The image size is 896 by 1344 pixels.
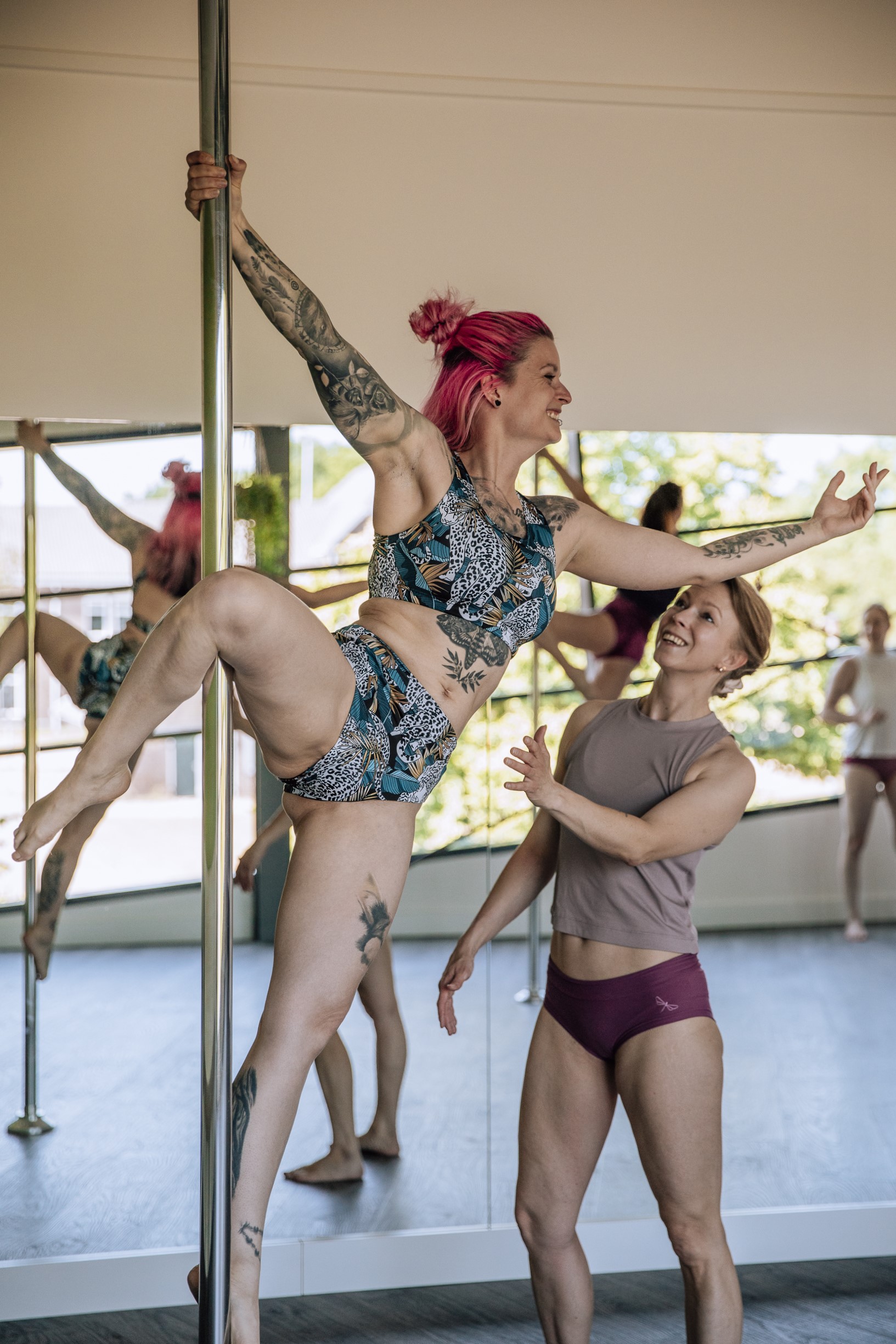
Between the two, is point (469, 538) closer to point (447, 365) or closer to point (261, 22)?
point (447, 365)

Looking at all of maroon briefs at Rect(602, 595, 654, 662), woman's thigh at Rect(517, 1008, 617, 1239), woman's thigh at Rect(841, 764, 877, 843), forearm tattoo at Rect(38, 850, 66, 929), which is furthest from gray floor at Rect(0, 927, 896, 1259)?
woman's thigh at Rect(517, 1008, 617, 1239)

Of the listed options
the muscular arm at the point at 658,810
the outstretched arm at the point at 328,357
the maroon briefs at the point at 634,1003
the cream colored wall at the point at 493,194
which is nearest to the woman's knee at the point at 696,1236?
the maroon briefs at the point at 634,1003

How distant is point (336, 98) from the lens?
330 centimetres

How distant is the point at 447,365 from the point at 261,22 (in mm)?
1647

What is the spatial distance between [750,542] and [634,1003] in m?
0.95

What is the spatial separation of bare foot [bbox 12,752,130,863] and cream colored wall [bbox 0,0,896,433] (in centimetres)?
184

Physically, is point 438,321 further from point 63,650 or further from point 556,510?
point 63,650

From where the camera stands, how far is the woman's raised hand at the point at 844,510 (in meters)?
2.33

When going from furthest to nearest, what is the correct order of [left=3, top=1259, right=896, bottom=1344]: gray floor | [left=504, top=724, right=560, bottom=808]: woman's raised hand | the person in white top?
the person in white top, [left=3, top=1259, right=896, bottom=1344]: gray floor, [left=504, top=724, right=560, bottom=808]: woman's raised hand

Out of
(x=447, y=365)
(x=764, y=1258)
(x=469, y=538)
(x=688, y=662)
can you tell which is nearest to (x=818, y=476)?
(x=688, y=662)

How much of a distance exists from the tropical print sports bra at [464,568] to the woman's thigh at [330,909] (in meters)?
0.37

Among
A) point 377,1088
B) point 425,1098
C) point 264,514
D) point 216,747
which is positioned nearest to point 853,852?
point 425,1098

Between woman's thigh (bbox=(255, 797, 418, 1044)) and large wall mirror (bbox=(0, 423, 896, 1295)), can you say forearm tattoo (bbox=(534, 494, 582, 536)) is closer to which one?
woman's thigh (bbox=(255, 797, 418, 1044))

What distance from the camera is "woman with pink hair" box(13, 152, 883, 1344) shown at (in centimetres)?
159
